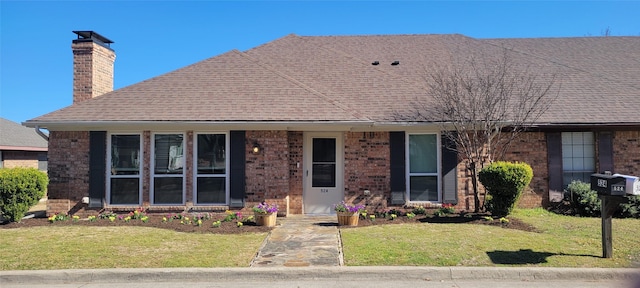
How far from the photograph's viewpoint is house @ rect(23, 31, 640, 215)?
1059 centimetres

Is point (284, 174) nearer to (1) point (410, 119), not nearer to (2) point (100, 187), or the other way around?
(1) point (410, 119)

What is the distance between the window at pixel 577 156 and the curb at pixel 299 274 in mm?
5973

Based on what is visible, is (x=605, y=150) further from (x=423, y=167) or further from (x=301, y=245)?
(x=301, y=245)

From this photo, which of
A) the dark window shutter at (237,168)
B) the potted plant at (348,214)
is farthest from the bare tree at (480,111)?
the dark window shutter at (237,168)

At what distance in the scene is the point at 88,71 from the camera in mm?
11992

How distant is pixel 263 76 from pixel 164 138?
10.5 feet

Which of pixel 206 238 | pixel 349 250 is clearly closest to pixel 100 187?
pixel 206 238

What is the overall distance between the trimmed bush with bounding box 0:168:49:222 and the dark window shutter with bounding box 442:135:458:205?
31.5 feet

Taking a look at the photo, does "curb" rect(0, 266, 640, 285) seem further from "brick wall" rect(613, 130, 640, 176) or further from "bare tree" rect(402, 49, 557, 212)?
"brick wall" rect(613, 130, 640, 176)

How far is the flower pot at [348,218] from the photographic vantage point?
365 inches

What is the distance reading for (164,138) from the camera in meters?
10.8

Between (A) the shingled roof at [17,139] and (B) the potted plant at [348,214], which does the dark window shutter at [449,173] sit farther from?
(A) the shingled roof at [17,139]

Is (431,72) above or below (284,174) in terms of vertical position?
above

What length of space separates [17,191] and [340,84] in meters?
8.42
